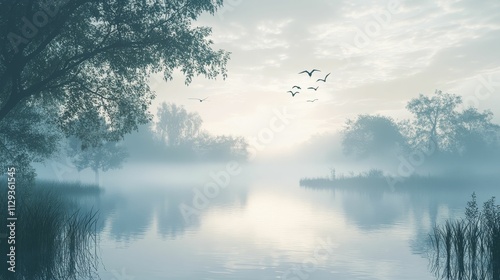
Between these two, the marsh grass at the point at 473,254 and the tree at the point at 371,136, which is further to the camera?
the tree at the point at 371,136

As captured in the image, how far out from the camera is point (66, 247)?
16688 mm

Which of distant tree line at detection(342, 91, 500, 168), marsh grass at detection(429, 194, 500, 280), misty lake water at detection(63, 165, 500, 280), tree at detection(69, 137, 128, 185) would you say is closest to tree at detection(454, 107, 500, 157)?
distant tree line at detection(342, 91, 500, 168)

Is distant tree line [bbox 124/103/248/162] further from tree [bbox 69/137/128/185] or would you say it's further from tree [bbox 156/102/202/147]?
tree [bbox 69/137/128/185]

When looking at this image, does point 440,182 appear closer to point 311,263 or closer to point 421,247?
point 421,247

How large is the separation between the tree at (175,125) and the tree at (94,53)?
121m

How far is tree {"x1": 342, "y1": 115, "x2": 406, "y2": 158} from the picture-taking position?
111 meters

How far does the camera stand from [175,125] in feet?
473

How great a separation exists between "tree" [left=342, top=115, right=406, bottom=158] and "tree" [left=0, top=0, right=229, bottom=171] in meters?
94.9

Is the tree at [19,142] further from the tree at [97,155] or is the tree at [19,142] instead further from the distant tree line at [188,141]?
the distant tree line at [188,141]

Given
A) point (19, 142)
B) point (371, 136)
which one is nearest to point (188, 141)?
point (371, 136)

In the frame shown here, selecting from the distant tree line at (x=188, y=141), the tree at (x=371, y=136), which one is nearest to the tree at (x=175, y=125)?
the distant tree line at (x=188, y=141)

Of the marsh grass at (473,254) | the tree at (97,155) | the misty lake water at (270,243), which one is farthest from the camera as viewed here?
the tree at (97,155)

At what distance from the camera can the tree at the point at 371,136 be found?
4360 inches

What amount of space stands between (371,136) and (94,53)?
3934 inches
